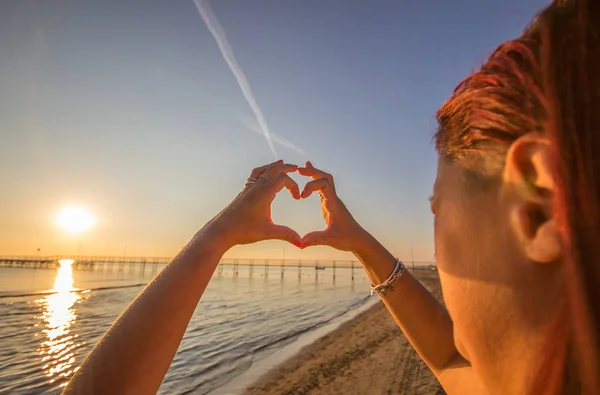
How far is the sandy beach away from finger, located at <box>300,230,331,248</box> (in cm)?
692

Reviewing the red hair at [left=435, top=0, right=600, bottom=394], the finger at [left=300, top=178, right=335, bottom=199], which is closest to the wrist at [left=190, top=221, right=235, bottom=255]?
the finger at [left=300, top=178, right=335, bottom=199]

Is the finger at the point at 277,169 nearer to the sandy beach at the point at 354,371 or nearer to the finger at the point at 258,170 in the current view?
the finger at the point at 258,170

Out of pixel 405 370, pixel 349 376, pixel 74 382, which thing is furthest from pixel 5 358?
pixel 74 382

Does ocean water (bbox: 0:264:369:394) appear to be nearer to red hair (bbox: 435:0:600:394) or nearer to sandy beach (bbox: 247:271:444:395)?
sandy beach (bbox: 247:271:444:395)

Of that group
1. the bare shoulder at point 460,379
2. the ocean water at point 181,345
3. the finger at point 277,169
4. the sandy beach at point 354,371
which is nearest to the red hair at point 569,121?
the bare shoulder at point 460,379

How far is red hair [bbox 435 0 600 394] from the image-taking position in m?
0.55

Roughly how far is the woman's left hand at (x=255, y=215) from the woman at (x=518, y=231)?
0.88 feet

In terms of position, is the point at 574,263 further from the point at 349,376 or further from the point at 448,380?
the point at 349,376

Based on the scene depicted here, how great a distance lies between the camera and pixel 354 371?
8570 millimetres

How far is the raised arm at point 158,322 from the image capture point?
854 millimetres

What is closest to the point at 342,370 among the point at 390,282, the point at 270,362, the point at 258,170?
the point at 270,362

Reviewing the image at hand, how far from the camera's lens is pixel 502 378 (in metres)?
0.73

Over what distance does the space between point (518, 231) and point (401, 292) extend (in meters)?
1.16

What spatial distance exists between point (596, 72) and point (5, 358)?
1543 cm
